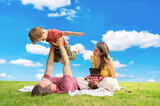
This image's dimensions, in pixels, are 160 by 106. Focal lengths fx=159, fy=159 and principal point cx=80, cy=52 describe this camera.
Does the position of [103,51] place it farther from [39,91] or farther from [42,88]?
[39,91]

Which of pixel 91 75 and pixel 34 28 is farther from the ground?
pixel 34 28

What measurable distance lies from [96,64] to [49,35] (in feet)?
7.14

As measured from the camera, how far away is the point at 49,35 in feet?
17.9

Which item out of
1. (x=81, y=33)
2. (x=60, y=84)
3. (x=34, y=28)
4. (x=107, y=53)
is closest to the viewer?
(x=60, y=84)

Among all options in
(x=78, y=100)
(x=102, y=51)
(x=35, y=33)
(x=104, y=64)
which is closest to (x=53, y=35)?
(x=35, y=33)

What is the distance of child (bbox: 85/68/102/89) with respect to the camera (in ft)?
17.7

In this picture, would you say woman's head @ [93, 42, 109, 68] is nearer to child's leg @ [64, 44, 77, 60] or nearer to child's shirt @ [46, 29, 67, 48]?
child's leg @ [64, 44, 77, 60]

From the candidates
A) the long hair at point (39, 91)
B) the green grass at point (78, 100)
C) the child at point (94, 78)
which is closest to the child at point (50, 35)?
the child at point (94, 78)

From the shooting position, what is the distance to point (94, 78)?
5.43m

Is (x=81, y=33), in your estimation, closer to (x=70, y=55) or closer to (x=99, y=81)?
(x=70, y=55)

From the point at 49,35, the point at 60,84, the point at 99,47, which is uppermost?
the point at 49,35

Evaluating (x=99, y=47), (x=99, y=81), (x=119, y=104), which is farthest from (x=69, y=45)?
(x=119, y=104)

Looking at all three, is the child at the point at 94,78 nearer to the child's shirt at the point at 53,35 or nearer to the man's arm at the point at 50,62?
→ the man's arm at the point at 50,62

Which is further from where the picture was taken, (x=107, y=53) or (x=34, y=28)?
(x=107, y=53)
